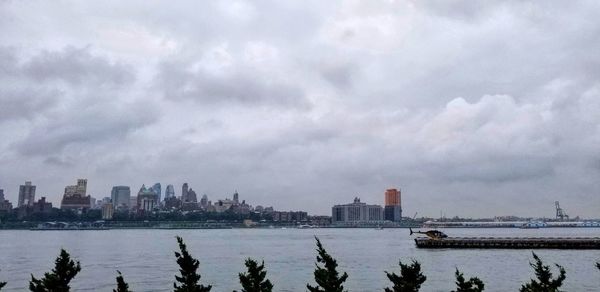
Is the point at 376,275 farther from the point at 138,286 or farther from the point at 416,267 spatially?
the point at 416,267

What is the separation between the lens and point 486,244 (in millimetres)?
149000

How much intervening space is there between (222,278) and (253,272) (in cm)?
5604

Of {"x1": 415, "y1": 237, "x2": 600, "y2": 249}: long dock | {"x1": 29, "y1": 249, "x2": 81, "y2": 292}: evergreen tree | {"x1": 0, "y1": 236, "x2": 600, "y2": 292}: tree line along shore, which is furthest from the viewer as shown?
{"x1": 415, "y1": 237, "x2": 600, "y2": 249}: long dock

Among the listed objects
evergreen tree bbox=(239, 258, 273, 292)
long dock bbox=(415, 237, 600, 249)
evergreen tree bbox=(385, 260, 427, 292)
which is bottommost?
long dock bbox=(415, 237, 600, 249)

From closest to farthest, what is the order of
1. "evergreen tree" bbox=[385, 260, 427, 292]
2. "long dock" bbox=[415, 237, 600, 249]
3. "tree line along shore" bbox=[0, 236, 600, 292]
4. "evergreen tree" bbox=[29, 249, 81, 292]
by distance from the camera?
"tree line along shore" bbox=[0, 236, 600, 292], "evergreen tree" bbox=[29, 249, 81, 292], "evergreen tree" bbox=[385, 260, 427, 292], "long dock" bbox=[415, 237, 600, 249]

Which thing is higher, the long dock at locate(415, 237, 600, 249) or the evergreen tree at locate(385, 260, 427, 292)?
the evergreen tree at locate(385, 260, 427, 292)

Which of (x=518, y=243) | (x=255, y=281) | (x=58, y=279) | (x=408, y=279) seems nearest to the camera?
(x=58, y=279)

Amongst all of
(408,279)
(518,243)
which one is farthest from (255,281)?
(518,243)

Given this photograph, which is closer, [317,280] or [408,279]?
[408,279]

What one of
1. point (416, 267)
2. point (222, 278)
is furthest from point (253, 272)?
point (222, 278)

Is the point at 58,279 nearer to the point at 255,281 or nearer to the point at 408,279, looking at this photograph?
the point at 255,281

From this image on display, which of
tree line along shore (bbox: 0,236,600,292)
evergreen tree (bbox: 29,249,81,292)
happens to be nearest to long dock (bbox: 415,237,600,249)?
tree line along shore (bbox: 0,236,600,292)

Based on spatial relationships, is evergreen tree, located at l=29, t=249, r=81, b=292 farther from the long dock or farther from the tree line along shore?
the long dock

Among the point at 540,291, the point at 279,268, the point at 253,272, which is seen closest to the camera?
the point at 540,291
